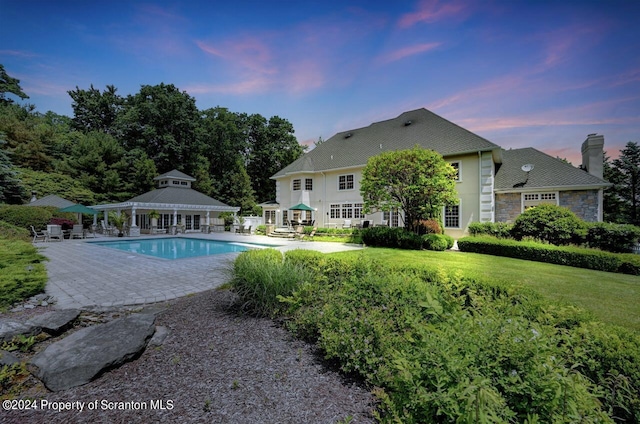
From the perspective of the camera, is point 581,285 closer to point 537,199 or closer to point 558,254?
point 558,254

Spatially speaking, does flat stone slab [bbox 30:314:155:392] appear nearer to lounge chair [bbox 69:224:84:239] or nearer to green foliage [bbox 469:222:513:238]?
green foliage [bbox 469:222:513:238]

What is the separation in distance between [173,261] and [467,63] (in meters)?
14.5

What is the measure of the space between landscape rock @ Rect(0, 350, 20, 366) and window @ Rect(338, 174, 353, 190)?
67.2ft

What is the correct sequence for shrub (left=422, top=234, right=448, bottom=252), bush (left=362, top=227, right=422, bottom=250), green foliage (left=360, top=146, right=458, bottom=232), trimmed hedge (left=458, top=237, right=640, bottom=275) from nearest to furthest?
trimmed hedge (left=458, top=237, right=640, bottom=275), shrub (left=422, top=234, right=448, bottom=252), bush (left=362, top=227, right=422, bottom=250), green foliage (left=360, top=146, right=458, bottom=232)

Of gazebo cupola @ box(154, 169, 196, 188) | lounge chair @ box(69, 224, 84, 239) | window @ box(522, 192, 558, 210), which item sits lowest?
lounge chair @ box(69, 224, 84, 239)

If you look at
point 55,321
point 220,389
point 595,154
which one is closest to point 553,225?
point 595,154

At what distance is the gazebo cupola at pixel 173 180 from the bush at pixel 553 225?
32157 millimetres

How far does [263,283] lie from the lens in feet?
15.0

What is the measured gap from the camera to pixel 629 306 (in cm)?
482

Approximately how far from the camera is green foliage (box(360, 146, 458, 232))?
1348 cm

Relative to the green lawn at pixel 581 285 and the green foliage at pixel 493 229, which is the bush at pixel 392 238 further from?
the green foliage at pixel 493 229

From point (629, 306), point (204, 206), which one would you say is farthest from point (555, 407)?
point (204, 206)

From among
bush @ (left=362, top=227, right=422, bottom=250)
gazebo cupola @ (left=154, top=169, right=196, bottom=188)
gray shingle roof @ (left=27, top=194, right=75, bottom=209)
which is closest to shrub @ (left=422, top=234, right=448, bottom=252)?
bush @ (left=362, top=227, right=422, bottom=250)

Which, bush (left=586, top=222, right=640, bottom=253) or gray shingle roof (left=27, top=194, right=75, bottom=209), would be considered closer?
bush (left=586, top=222, right=640, bottom=253)
